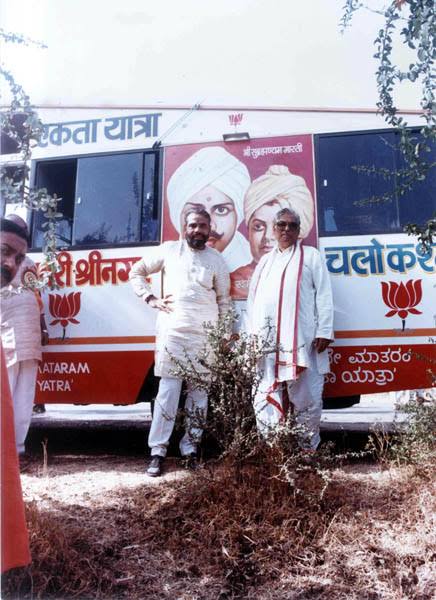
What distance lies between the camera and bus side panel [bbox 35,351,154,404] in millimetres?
4246

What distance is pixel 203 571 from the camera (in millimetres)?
2576

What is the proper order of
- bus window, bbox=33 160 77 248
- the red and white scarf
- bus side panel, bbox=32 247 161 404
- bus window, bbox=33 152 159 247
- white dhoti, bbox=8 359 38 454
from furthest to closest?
bus window, bbox=33 160 77 248
bus window, bbox=33 152 159 247
bus side panel, bbox=32 247 161 404
white dhoti, bbox=8 359 38 454
the red and white scarf

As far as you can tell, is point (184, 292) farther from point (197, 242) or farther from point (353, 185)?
point (353, 185)

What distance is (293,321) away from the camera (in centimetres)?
367

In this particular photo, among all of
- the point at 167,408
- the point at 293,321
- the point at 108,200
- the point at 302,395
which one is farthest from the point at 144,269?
the point at 302,395

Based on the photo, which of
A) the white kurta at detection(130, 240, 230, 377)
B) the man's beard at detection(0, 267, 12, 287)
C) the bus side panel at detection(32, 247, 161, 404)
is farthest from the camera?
the bus side panel at detection(32, 247, 161, 404)

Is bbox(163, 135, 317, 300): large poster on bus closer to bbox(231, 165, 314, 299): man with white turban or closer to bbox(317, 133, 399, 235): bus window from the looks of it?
bbox(231, 165, 314, 299): man with white turban

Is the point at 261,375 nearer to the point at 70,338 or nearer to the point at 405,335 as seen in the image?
the point at 405,335

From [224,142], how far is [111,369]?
196cm

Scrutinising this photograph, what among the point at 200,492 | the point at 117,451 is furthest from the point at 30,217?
the point at 200,492

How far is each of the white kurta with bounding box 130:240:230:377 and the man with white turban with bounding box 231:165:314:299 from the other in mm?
211

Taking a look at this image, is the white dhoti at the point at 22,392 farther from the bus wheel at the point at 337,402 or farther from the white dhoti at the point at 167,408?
the bus wheel at the point at 337,402

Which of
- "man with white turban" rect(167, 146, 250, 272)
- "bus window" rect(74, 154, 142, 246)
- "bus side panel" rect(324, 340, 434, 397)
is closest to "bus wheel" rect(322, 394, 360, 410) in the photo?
"bus side panel" rect(324, 340, 434, 397)

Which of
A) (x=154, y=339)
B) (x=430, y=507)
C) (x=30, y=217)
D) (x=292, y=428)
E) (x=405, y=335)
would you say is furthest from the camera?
(x=30, y=217)
